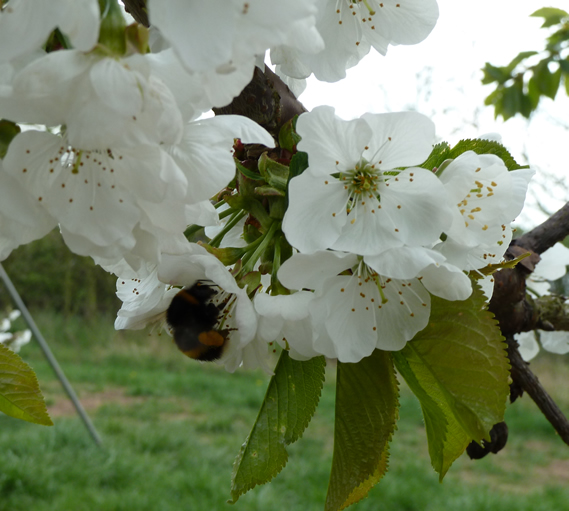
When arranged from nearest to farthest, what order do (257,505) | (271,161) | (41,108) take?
(41,108)
(271,161)
(257,505)

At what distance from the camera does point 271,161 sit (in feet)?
1.67

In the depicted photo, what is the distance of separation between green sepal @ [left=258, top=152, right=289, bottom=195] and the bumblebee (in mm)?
135

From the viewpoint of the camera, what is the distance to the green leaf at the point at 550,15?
1.63m

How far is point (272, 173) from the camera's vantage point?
20.1 inches

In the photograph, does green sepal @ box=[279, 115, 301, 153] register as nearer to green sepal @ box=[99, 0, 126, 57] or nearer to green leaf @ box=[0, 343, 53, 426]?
green sepal @ box=[99, 0, 126, 57]

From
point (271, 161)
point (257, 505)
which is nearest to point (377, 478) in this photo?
point (271, 161)

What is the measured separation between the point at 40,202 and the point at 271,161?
0.67 ft

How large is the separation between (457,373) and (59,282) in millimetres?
8697

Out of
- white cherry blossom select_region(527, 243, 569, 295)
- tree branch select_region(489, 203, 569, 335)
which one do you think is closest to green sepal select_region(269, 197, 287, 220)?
tree branch select_region(489, 203, 569, 335)

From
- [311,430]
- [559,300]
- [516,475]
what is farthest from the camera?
[311,430]

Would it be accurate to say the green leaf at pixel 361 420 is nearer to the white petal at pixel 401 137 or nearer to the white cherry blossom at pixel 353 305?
the white cherry blossom at pixel 353 305

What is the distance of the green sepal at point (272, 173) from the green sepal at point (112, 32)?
18 cm

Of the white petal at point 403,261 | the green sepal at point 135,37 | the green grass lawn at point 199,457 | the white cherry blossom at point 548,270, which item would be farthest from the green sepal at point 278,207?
the green grass lawn at point 199,457

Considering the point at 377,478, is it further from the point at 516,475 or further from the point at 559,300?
the point at 516,475
